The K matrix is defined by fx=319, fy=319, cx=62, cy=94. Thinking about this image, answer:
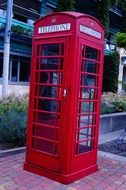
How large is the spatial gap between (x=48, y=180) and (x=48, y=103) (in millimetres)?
1219

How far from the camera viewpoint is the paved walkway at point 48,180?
479cm

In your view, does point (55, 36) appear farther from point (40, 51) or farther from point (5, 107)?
point (5, 107)

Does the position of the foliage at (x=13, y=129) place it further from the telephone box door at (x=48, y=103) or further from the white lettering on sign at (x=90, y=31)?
the white lettering on sign at (x=90, y=31)

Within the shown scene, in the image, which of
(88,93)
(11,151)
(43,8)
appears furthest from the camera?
(43,8)

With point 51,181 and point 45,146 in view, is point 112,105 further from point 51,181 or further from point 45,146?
point 51,181

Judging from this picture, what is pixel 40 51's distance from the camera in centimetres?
520

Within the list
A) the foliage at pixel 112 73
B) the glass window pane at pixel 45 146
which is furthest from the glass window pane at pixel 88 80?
the foliage at pixel 112 73

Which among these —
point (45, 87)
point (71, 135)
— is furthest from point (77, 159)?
point (45, 87)

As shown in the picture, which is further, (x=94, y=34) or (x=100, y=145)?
(x=100, y=145)

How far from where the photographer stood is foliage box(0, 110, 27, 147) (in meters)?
6.68

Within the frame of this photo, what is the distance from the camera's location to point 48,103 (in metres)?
5.12

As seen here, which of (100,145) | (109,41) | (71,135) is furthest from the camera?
(109,41)

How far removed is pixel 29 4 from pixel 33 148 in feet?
48.4

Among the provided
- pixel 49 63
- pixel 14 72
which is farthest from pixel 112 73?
pixel 49 63
